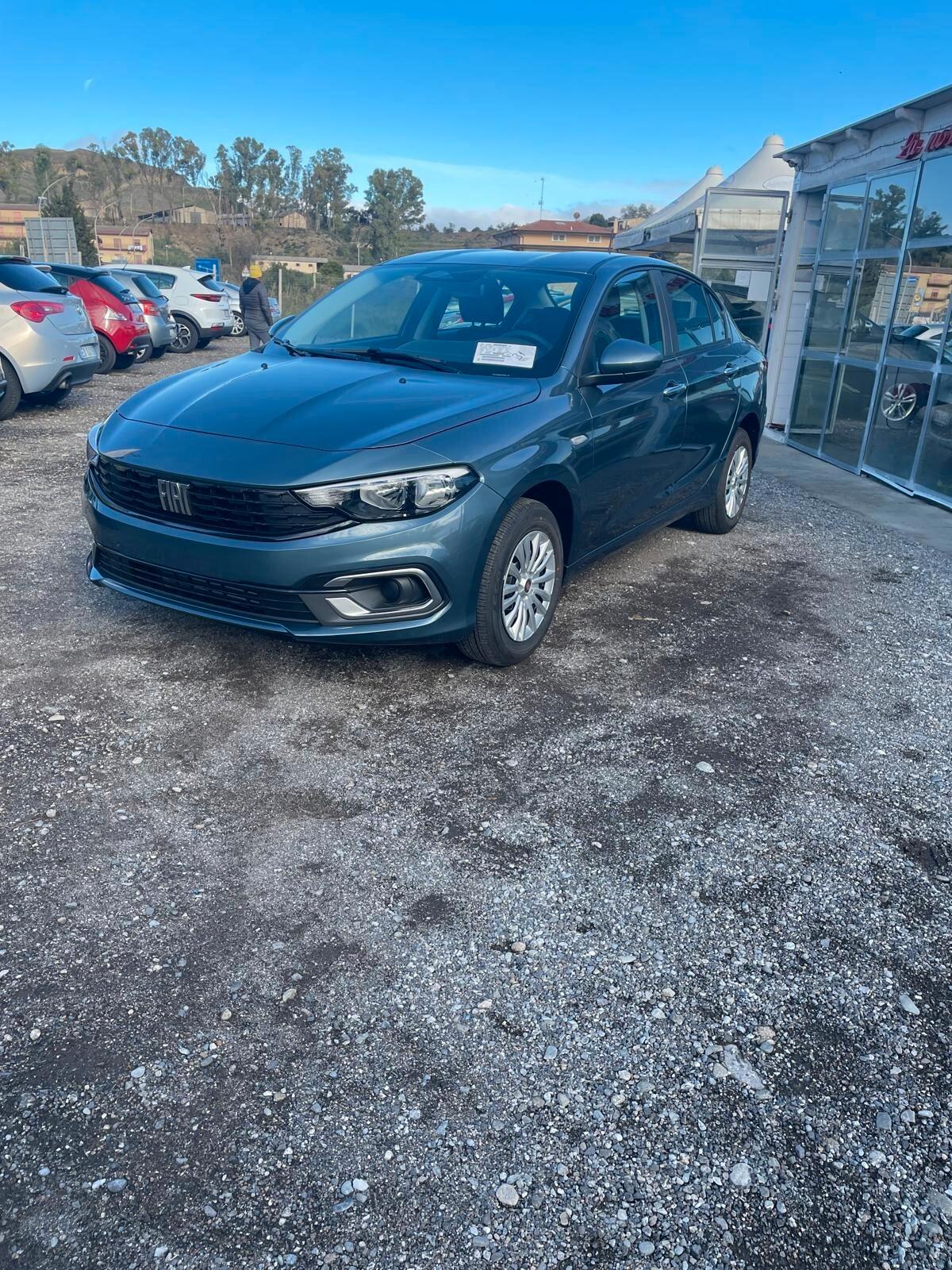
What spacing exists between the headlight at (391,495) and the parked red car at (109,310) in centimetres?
1144

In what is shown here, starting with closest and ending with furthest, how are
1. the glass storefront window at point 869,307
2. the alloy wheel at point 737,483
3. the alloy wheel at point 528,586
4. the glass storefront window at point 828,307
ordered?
1. the alloy wheel at point 528,586
2. the alloy wheel at point 737,483
3. the glass storefront window at point 869,307
4. the glass storefront window at point 828,307

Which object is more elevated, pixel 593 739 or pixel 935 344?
pixel 935 344

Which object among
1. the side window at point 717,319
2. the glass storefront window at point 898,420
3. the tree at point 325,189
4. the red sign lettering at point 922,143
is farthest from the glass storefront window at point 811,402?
the tree at point 325,189

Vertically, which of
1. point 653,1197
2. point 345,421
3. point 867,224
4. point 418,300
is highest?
point 867,224

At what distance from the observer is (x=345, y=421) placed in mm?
3803

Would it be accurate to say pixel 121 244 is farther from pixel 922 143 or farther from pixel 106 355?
pixel 922 143

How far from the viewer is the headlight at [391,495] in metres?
3.54

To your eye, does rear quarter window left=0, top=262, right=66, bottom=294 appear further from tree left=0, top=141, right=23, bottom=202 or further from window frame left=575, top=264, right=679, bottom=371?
tree left=0, top=141, right=23, bottom=202

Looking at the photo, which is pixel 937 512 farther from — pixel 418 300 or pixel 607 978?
pixel 607 978

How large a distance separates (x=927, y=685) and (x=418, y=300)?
318cm

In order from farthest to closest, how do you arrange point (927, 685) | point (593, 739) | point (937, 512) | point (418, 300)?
point (937, 512), point (418, 300), point (927, 685), point (593, 739)

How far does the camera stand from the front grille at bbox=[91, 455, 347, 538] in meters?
3.55

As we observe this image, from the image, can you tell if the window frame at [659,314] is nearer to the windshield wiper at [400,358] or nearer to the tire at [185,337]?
the windshield wiper at [400,358]

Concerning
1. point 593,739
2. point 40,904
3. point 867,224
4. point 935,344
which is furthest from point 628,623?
point 867,224
